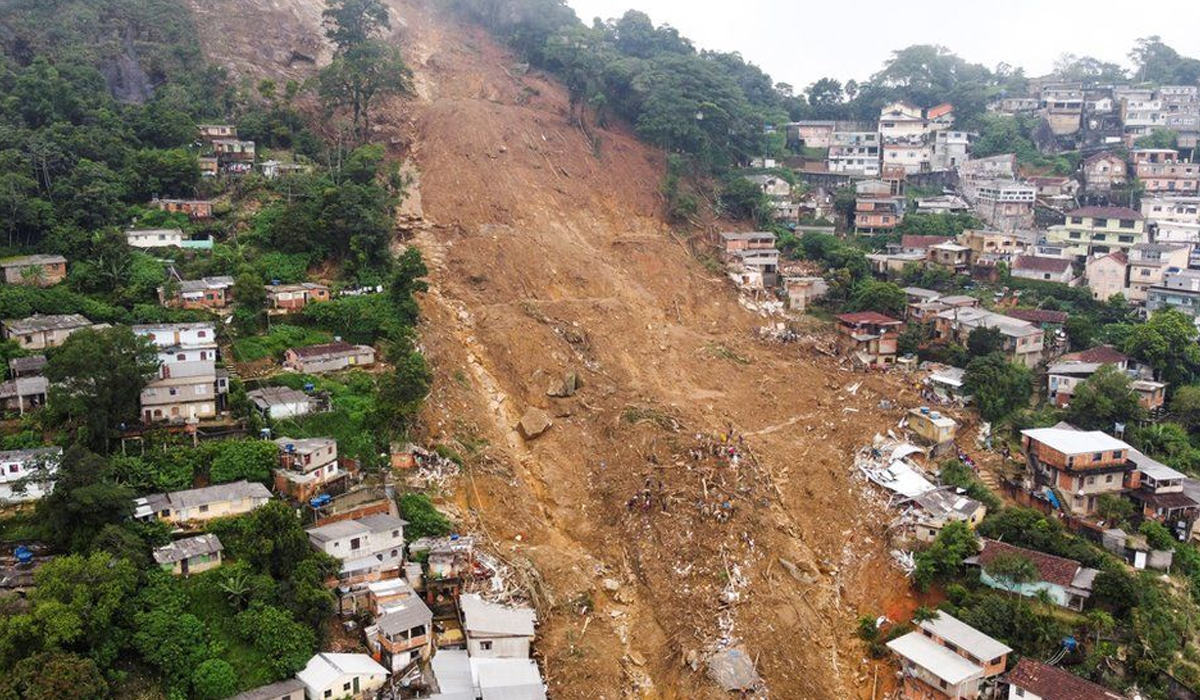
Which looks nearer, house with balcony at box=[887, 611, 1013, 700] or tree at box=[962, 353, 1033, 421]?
house with balcony at box=[887, 611, 1013, 700]

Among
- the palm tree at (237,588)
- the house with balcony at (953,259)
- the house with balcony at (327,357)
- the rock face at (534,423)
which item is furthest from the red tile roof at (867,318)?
the palm tree at (237,588)

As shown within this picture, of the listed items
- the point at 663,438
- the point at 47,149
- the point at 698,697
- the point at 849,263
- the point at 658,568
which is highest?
the point at 47,149

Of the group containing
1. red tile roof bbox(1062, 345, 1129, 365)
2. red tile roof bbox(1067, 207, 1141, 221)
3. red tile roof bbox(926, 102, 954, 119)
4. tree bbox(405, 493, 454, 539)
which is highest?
red tile roof bbox(926, 102, 954, 119)

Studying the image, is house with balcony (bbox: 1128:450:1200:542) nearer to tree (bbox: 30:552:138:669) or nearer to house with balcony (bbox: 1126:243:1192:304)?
house with balcony (bbox: 1126:243:1192:304)

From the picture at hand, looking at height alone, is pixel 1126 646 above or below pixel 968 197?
below

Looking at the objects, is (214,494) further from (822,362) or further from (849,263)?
(849,263)

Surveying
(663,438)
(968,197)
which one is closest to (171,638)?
(663,438)

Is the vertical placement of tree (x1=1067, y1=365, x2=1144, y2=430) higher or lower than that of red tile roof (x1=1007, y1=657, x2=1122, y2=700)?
higher

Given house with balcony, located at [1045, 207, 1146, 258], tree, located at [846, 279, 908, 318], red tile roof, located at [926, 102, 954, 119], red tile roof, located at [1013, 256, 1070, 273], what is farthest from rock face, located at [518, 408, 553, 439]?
red tile roof, located at [926, 102, 954, 119]
